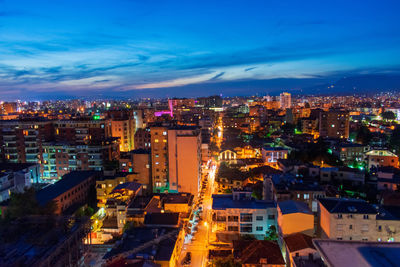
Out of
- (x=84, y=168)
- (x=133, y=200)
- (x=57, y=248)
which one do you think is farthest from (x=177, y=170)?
(x=57, y=248)

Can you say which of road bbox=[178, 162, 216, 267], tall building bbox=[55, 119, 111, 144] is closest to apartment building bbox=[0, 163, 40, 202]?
tall building bbox=[55, 119, 111, 144]

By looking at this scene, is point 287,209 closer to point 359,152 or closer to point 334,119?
point 359,152

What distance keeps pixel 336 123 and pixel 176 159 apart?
18607 millimetres

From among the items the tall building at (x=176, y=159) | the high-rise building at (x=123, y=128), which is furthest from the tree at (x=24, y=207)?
the high-rise building at (x=123, y=128)

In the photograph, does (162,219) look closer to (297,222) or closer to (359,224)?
(297,222)

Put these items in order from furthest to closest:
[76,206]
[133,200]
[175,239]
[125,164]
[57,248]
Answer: [125,164], [76,206], [133,200], [175,239], [57,248]

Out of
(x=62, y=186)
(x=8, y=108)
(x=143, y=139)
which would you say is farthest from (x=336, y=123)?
(x=8, y=108)

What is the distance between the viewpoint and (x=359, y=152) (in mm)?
18516

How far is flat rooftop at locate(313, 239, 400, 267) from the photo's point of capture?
3760mm

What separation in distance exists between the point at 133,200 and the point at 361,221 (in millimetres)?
8931

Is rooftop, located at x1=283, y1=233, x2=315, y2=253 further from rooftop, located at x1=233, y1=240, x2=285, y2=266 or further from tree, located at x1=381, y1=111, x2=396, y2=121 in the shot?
tree, located at x1=381, y1=111, x2=396, y2=121

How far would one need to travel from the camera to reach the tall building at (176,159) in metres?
15.1

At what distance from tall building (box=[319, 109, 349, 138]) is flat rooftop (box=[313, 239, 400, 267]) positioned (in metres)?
24.6

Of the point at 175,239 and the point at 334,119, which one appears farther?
the point at 334,119
